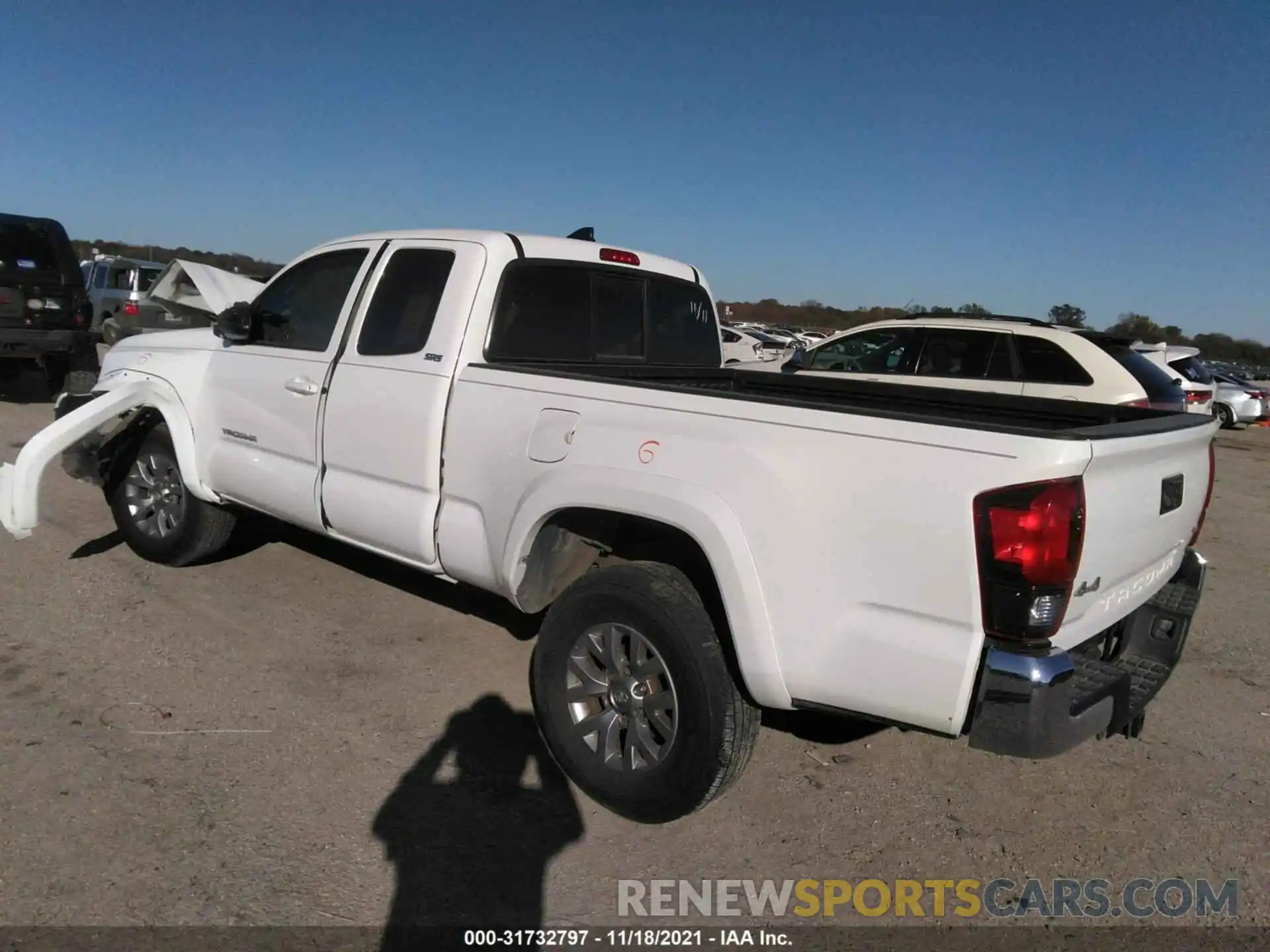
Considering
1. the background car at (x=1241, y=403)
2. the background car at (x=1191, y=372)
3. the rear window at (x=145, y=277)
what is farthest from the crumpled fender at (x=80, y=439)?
the background car at (x=1241, y=403)

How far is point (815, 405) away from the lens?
272cm

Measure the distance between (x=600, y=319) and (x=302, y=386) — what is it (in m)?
1.49

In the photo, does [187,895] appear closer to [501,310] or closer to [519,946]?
[519,946]

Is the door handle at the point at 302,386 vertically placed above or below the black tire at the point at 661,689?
above

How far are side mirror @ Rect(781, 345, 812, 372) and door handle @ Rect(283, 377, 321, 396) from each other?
248 inches

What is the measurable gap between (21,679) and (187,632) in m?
0.75

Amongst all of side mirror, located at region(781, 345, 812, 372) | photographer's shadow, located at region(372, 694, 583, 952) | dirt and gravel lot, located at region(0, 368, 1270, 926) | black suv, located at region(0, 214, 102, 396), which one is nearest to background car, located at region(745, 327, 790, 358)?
side mirror, located at region(781, 345, 812, 372)

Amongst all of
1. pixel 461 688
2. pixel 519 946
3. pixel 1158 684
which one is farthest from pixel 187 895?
pixel 1158 684

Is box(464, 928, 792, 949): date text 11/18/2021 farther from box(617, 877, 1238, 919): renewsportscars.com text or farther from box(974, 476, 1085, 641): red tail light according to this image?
box(974, 476, 1085, 641): red tail light

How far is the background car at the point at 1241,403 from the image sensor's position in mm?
21109

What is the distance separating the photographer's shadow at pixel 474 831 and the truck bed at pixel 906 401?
60.0 inches

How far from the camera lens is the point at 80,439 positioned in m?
5.24

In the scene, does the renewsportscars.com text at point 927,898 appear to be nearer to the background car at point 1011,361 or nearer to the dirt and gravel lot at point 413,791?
the dirt and gravel lot at point 413,791

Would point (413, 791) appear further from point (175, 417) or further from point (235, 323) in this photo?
point (175, 417)
